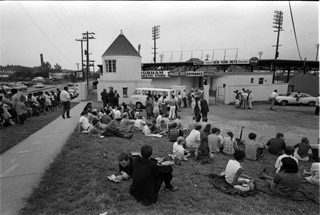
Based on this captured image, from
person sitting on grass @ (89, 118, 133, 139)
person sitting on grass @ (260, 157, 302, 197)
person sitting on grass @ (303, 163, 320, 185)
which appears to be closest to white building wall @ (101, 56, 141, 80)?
person sitting on grass @ (89, 118, 133, 139)

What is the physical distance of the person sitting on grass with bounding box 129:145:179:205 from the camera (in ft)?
11.6

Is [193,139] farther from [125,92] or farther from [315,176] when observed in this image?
[125,92]

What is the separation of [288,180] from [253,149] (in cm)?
240

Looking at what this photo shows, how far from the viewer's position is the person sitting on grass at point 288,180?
13.6ft

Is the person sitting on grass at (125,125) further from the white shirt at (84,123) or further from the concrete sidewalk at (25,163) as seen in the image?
the concrete sidewalk at (25,163)

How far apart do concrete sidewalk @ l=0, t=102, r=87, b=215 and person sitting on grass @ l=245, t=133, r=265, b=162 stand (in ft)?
20.9

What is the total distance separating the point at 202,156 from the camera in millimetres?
6348

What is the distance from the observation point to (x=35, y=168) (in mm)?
5066

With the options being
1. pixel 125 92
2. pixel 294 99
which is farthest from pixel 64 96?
pixel 294 99

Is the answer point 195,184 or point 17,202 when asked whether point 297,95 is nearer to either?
point 195,184

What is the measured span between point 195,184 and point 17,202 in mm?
3742

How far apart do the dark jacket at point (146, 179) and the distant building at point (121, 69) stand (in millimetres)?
17551

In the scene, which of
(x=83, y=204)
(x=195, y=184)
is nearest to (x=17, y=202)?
(x=83, y=204)

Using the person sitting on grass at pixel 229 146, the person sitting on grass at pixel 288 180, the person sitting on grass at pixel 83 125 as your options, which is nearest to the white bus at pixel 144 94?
the person sitting on grass at pixel 83 125
